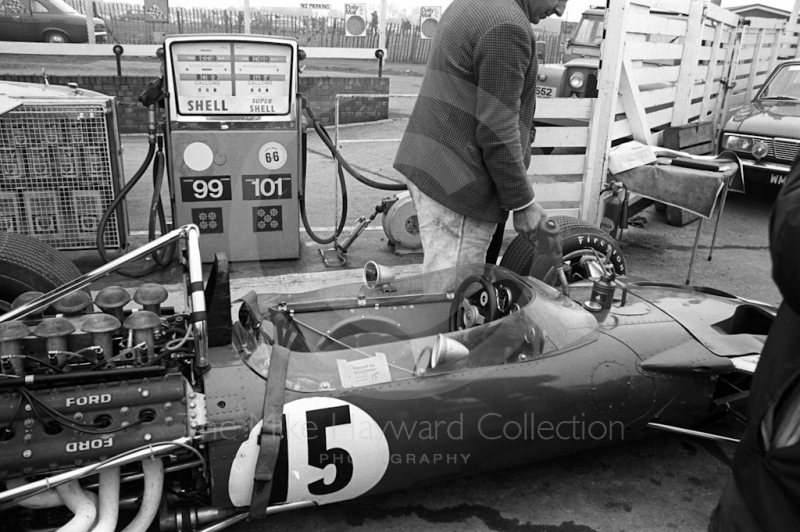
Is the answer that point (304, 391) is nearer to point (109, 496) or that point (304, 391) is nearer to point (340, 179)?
point (109, 496)

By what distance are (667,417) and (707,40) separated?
8431 mm

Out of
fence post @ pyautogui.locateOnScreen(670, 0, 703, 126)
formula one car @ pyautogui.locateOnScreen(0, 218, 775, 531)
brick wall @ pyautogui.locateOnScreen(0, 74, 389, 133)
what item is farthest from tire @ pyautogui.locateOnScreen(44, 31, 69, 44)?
formula one car @ pyautogui.locateOnScreen(0, 218, 775, 531)

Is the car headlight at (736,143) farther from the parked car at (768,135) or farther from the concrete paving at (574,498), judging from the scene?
the concrete paving at (574,498)

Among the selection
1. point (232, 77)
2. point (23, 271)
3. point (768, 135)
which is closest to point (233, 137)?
point (232, 77)

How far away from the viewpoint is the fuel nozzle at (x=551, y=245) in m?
3.07

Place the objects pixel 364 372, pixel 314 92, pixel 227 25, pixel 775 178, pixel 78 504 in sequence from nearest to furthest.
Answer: pixel 78 504 < pixel 364 372 < pixel 775 178 < pixel 314 92 < pixel 227 25

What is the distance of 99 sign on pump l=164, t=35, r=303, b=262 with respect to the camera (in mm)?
4789

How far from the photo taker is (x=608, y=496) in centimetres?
286

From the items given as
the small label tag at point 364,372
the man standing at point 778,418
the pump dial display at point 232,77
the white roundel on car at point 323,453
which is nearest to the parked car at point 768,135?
the pump dial display at point 232,77

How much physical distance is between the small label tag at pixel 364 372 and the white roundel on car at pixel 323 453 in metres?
0.10

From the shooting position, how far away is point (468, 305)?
2.99m

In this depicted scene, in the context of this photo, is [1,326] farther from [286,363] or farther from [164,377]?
[286,363]

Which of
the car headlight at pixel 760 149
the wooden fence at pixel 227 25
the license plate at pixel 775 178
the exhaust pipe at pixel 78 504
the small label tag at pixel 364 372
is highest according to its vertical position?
the wooden fence at pixel 227 25

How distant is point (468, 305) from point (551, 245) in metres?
0.49
